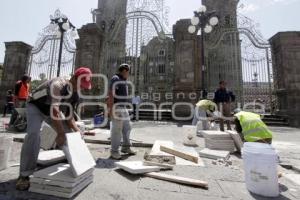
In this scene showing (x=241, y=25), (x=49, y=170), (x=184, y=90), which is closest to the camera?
(x=49, y=170)

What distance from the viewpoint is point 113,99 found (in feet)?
13.8

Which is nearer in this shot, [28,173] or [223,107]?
[28,173]

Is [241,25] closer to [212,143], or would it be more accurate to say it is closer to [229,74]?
[229,74]

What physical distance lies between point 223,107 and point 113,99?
5.23 m

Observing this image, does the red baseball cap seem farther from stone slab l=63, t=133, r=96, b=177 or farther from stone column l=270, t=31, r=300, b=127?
stone column l=270, t=31, r=300, b=127

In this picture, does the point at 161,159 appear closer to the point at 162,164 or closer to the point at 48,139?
the point at 162,164

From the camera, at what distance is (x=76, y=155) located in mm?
2506

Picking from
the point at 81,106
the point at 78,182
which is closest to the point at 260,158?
the point at 78,182

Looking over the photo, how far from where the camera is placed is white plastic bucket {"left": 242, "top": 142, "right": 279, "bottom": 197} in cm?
260

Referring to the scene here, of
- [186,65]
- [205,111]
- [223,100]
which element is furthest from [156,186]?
[186,65]

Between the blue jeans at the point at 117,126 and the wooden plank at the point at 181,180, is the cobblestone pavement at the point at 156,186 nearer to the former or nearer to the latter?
the wooden plank at the point at 181,180

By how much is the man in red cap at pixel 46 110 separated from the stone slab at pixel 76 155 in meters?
0.09

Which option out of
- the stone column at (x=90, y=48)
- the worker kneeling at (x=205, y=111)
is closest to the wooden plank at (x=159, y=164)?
the worker kneeling at (x=205, y=111)

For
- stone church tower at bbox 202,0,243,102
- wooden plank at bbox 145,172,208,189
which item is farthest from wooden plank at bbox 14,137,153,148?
stone church tower at bbox 202,0,243,102
